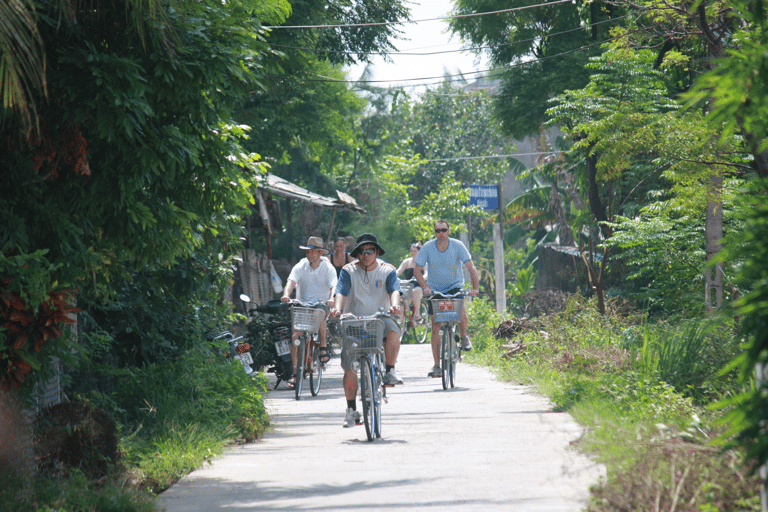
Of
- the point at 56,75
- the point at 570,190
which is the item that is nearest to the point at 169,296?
the point at 56,75

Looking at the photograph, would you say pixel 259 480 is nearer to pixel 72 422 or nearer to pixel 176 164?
pixel 72 422

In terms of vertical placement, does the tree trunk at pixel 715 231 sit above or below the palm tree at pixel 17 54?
below

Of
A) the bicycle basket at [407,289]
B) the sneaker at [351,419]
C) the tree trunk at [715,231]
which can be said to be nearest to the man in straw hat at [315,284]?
the sneaker at [351,419]

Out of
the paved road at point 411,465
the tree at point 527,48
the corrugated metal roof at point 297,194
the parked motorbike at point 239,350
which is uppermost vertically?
the tree at point 527,48

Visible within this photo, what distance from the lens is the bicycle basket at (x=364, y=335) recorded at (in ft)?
24.9

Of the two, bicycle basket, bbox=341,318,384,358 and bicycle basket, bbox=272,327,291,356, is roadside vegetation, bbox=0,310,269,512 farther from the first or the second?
bicycle basket, bbox=272,327,291,356

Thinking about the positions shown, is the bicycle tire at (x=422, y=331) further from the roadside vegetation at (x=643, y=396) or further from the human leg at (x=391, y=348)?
the human leg at (x=391, y=348)

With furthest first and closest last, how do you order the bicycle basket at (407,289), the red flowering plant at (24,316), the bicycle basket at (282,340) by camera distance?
the bicycle basket at (407,289), the bicycle basket at (282,340), the red flowering plant at (24,316)

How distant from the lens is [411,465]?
6.11m

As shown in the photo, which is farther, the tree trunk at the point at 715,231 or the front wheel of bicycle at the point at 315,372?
the front wheel of bicycle at the point at 315,372

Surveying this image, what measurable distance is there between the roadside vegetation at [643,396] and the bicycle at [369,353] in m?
1.85

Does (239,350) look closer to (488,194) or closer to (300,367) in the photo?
(300,367)

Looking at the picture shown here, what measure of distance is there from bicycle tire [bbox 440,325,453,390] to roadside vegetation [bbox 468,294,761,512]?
1051 millimetres

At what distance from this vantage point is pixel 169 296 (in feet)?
29.0
